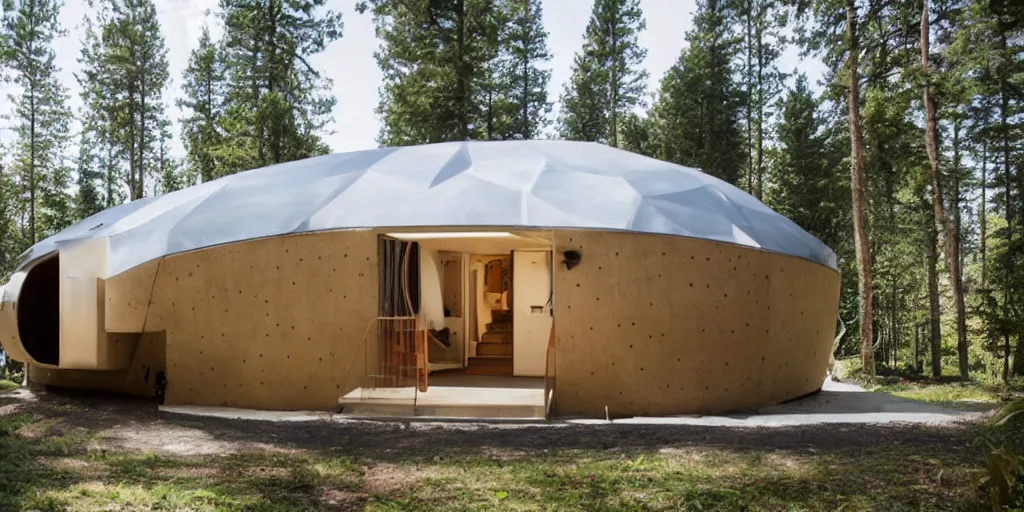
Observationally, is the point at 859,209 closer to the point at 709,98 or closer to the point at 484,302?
the point at 484,302

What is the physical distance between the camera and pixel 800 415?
322 inches

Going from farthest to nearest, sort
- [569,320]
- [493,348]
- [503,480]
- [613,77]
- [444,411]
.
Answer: [613,77]
[493,348]
[569,320]
[444,411]
[503,480]

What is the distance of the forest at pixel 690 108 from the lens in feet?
50.1

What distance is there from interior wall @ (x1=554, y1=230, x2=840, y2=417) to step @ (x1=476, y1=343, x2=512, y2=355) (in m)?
4.00

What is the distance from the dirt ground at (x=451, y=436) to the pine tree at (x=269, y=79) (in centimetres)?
1549

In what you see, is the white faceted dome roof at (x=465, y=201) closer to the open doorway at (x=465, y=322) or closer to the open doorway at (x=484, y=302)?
the open doorway at (x=465, y=322)

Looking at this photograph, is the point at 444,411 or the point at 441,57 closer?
the point at 444,411

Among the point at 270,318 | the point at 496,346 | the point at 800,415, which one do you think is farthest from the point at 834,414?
the point at 270,318

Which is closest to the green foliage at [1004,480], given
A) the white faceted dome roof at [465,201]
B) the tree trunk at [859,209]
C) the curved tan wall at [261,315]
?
the white faceted dome roof at [465,201]

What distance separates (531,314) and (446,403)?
2919 mm

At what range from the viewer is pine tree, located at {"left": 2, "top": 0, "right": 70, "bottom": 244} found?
25.8 metres

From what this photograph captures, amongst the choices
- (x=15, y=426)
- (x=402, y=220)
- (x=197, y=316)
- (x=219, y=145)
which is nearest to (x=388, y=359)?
(x=402, y=220)

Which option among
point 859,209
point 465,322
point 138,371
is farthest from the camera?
point 859,209

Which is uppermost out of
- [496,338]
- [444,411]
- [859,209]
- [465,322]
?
[859,209]
